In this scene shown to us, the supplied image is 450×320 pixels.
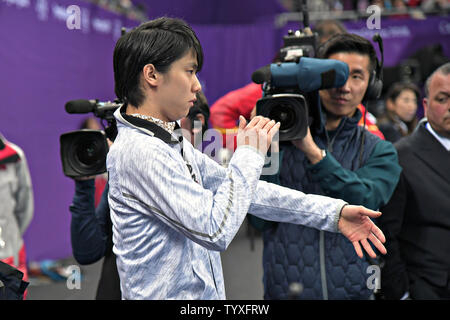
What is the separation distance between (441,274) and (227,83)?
5314 mm

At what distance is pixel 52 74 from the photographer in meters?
4.75

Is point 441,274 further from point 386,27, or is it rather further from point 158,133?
point 386,27

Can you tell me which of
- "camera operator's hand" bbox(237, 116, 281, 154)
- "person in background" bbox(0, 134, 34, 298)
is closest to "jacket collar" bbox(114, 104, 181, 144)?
"camera operator's hand" bbox(237, 116, 281, 154)

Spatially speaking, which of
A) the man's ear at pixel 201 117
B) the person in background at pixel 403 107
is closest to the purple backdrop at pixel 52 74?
the person in background at pixel 403 107

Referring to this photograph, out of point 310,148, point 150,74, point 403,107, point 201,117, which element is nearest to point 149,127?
point 150,74

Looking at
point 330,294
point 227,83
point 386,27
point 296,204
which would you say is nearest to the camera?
point 296,204

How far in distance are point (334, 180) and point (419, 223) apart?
526 mm

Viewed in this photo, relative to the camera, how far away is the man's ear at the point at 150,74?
3.80 feet

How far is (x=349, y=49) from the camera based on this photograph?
6.19 feet

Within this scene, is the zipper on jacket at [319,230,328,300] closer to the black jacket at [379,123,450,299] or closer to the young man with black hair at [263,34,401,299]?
the young man with black hair at [263,34,401,299]

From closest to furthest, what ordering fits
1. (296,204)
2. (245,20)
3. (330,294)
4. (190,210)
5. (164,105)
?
(190,210)
(164,105)
(296,204)
(330,294)
(245,20)

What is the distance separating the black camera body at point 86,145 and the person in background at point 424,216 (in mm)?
989

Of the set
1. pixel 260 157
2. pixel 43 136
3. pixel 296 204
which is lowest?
pixel 43 136

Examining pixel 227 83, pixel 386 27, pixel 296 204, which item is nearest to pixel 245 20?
pixel 227 83
